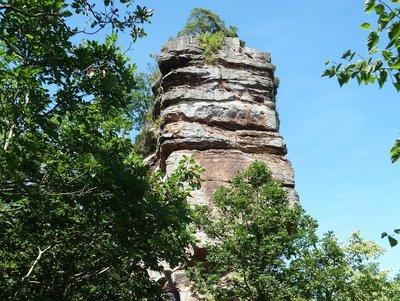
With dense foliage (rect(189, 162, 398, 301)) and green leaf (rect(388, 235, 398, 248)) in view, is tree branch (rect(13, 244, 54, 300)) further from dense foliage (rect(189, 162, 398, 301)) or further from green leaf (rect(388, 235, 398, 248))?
green leaf (rect(388, 235, 398, 248))

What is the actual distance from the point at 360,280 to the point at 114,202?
9091mm

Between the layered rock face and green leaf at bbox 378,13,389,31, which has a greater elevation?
the layered rock face

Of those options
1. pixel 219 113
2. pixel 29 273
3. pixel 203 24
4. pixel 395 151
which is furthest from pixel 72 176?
pixel 203 24

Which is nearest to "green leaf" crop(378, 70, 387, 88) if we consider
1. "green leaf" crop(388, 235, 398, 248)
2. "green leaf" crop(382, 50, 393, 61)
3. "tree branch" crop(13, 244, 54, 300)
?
"green leaf" crop(382, 50, 393, 61)

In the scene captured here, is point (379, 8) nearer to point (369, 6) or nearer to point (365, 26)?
point (369, 6)

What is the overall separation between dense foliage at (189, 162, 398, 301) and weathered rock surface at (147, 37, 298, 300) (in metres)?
4.55

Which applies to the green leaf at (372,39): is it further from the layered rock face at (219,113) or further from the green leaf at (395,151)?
the layered rock face at (219,113)

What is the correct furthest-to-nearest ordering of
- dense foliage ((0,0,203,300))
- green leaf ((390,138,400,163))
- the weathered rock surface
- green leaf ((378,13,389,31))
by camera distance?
the weathered rock surface, dense foliage ((0,0,203,300)), green leaf ((390,138,400,163)), green leaf ((378,13,389,31))

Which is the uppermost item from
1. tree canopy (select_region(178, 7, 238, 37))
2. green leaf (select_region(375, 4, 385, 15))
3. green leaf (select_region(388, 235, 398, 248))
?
tree canopy (select_region(178, 7, 238, 37))

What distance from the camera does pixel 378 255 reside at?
15000 mm

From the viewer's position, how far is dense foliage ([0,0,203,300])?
7.10 m

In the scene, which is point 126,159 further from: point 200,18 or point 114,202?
point 200,18

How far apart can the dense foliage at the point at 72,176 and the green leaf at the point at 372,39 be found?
3.69 m

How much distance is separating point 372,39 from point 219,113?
17.0 meters
